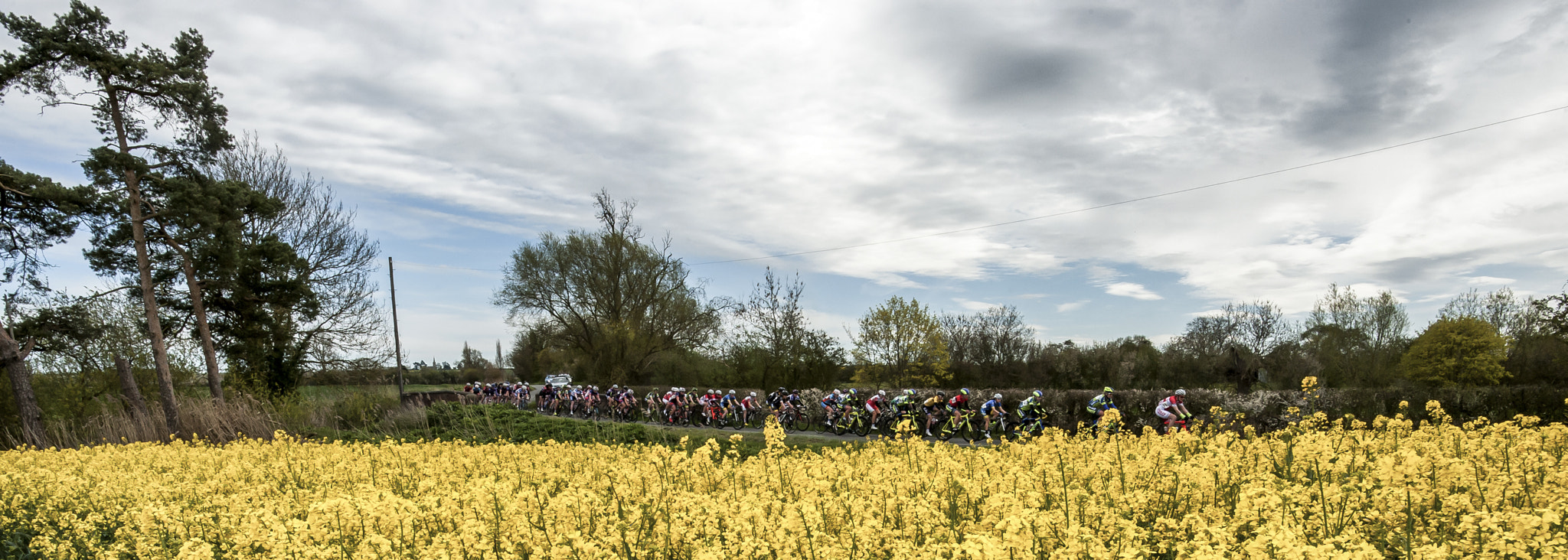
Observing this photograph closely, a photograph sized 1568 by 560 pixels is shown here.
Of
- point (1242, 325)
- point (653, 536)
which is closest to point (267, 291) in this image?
point (653, 536)

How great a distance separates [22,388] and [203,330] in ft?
11.8

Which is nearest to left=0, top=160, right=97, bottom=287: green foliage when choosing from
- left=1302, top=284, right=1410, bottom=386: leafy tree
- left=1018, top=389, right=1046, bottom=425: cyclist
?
left=1018, top=389, right=1046, bottom=425: cyclist

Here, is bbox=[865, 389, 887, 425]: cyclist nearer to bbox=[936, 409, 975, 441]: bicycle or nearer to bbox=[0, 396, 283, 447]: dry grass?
bbox=[936, 409, 975, 441]: bicycle

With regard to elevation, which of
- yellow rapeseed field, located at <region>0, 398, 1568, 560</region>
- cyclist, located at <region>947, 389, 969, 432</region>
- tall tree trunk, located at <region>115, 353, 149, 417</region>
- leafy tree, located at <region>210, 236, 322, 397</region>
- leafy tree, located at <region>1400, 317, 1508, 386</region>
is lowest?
leafy tree, located at <region>1400, 317, 1508, 386</region>

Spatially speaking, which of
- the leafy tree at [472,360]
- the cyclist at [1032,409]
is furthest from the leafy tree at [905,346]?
the leafy tree at [472,360]

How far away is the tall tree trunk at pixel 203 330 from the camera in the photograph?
689 inches

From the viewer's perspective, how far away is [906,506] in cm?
362

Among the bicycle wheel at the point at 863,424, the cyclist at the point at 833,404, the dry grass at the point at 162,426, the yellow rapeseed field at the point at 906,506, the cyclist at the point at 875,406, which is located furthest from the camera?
the cyclist at the point at 833,404

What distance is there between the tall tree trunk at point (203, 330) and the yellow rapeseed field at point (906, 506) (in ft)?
43.3

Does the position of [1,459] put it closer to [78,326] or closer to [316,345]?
[78,326]

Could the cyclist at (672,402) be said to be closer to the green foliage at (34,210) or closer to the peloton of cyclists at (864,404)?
the peloton of cyclists at (864,404)

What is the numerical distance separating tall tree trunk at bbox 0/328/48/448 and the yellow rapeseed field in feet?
36.3

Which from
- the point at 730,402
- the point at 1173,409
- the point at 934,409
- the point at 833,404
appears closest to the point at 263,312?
the point at 730,402

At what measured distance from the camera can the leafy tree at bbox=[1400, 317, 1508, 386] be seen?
81.3 feet
